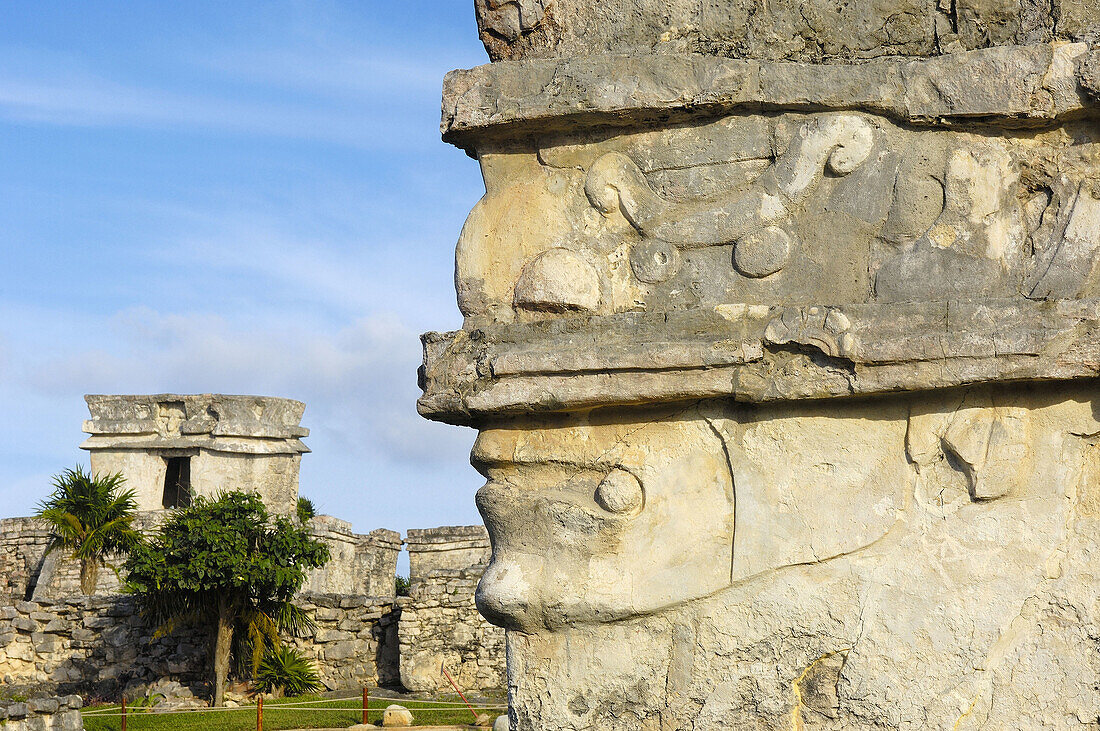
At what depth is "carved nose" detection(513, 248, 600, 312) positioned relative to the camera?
11.0 ft

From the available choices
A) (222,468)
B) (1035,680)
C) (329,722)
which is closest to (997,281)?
(1035,680)

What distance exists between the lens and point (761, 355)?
10.4 ft

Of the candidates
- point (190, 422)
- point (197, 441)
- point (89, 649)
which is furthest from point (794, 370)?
point (190, 422)

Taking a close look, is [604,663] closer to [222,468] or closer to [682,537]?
[682,537]

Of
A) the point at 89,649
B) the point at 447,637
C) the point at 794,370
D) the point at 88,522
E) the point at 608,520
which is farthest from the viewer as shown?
the point at 88,522

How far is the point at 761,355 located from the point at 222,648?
12336mm

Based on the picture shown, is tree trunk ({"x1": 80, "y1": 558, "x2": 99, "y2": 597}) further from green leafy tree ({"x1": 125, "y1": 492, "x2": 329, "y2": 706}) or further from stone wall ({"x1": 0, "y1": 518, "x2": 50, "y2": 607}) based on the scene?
green leafy tree ({"x1": 125, "y1": 492, "x2": 329, "y2": 706})

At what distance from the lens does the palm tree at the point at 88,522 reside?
18.3m

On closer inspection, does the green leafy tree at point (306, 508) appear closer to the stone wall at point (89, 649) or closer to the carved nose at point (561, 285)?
the stone wall at point (89, 649)

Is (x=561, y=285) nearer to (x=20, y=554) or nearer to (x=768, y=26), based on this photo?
(x=768, y=26)

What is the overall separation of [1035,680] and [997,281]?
100 cm

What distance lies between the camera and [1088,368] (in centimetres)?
299

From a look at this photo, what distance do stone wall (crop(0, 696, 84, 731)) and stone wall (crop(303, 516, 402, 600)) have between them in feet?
28.9

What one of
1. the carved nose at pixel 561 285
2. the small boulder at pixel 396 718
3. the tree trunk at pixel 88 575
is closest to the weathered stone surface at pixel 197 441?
the tree trunk at pixel 88 575
